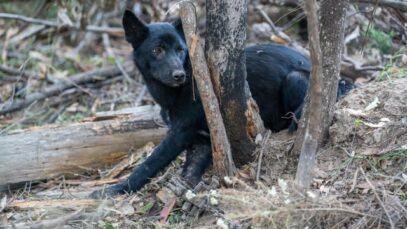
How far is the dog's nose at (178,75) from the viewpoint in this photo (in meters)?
5.12

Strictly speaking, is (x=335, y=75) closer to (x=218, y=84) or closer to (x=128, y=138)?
(x=218, y=84)

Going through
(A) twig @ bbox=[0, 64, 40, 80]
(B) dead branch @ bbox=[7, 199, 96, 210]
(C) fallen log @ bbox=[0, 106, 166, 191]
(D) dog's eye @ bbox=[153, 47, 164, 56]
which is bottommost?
(B) dead branch @ bbox=[7, 199, 96, 210]

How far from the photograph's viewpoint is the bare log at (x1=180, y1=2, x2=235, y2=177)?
4289 millimetres

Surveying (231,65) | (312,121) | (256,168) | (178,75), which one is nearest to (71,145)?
(178,75)

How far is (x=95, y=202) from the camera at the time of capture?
190 inches

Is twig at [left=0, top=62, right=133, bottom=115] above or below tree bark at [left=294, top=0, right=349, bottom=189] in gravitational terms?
below

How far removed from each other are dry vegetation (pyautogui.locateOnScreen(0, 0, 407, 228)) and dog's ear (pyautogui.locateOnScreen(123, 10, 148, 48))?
116cm

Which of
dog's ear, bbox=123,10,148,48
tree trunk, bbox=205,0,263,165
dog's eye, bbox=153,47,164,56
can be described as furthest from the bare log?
dog's ear, bbox=123,10,148,48

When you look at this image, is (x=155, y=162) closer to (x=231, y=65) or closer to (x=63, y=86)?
(x=231, y=65)

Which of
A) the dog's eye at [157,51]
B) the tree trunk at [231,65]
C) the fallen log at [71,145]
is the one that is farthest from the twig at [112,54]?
the tree trunk at [231,65]

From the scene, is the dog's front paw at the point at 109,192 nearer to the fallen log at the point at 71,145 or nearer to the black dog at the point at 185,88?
the black dog at the point at 185,88

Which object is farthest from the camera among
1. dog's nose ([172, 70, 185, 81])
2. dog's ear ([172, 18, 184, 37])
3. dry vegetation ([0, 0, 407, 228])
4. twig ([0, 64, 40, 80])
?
twig ([0, 64, 40, 80])

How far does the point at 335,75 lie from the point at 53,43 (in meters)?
5.89

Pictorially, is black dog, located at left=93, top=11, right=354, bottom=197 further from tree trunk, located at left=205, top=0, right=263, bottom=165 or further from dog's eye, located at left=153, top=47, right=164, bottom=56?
tree trunk, located at left=205, top=0, right=263, bottom=165
